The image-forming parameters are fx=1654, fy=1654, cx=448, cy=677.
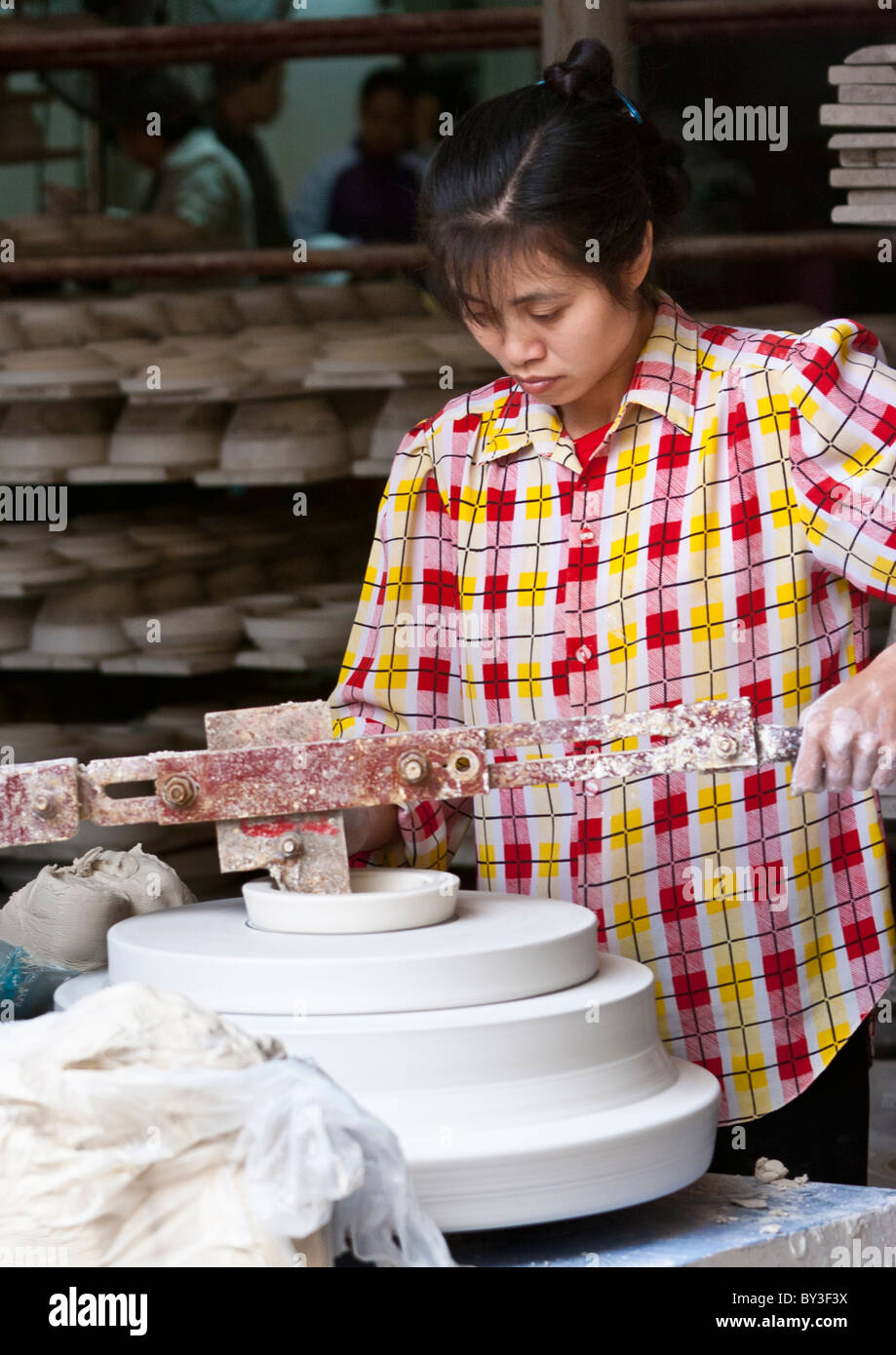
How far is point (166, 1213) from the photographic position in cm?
104

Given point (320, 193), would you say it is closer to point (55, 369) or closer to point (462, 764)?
point (55, 369)

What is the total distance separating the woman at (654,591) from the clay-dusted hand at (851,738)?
202mm

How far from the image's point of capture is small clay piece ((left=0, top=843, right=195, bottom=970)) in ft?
5.44

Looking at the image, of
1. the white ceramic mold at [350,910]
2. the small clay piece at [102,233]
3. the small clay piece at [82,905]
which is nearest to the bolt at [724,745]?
the white ceramic mold at [350,910]

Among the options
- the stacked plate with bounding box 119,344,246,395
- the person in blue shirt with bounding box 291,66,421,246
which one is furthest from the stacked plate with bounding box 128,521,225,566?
the person in blue shirt with bounding box 291,66,421,246

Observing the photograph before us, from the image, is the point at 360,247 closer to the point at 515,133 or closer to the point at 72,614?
the point at 72,614

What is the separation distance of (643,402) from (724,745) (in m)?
0.53

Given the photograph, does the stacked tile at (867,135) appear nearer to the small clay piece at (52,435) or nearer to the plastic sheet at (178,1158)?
the small clay piece at (52,435)

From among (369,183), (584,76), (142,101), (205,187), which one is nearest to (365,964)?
(584,76)

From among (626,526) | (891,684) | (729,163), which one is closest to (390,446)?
(729,163)

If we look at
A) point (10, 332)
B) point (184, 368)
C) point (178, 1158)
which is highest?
point (10, 332)

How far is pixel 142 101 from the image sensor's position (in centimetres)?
475
